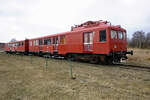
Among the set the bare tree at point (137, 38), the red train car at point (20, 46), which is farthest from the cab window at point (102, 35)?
the bare tree at point (137, 38)

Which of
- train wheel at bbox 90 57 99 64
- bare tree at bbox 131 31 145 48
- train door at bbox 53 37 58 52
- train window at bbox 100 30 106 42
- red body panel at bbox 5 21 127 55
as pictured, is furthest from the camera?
bare tree at bbox 131 31 145 48

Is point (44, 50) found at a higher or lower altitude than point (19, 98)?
higher

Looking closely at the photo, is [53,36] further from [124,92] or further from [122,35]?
[124,92]

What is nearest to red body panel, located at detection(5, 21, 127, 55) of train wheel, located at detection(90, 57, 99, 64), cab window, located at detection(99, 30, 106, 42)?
cab window, located at detection(99, 30, 106, 42)

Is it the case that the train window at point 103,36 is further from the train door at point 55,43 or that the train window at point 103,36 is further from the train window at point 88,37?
the train door at point 55,43

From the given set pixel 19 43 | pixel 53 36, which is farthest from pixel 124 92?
pixel 19 43

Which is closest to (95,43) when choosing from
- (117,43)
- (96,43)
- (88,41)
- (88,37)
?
(96,43)

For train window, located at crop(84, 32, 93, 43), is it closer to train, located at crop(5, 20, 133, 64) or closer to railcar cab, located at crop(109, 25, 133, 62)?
train, located at crop(5, 20, 133, 64)

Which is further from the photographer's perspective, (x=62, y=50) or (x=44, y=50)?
(x=44, y=50)

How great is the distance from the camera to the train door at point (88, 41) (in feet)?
32.3

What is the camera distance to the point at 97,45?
9.33 metres

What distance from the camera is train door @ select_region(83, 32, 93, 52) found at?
388 inches

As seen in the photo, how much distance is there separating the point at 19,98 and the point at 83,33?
7964mm

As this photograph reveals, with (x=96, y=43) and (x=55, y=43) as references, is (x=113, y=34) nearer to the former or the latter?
(x=96, y=43)
